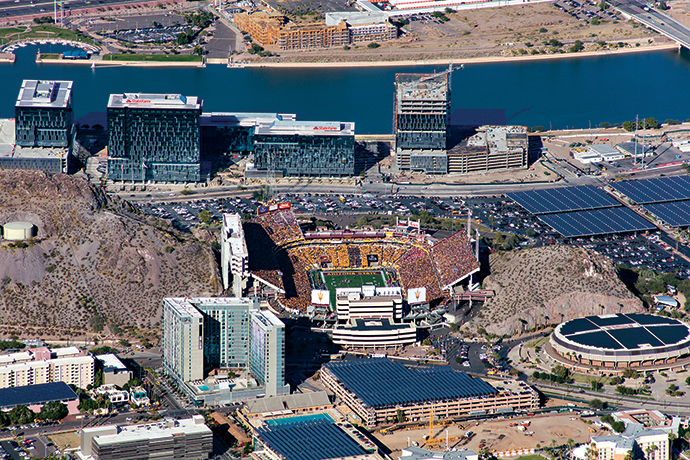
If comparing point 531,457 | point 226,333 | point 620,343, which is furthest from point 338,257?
point 531,457

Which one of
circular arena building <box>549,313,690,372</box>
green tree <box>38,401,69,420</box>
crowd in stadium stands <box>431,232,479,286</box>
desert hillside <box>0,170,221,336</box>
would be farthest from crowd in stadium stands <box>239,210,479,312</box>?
green tree <box>38,401,69,420</box>

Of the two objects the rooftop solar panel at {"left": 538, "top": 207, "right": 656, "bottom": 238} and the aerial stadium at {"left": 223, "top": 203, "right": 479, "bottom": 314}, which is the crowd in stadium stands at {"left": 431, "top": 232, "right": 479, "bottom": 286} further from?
the rooftop solar panel at {"left": 538, "top": 207, "right": 656, "bottom": 238}

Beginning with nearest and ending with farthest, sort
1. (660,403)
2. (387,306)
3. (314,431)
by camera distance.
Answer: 1. (314,431)
2. (660,403)
3. (387,306)

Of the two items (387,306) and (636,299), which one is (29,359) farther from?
(636,299)

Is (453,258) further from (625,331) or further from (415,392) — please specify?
(415,392)

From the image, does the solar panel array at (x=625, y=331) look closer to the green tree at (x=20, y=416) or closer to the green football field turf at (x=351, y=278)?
the green football field turf at (x=351, y=278)

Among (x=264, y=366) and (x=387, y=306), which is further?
(x=387, y=306)

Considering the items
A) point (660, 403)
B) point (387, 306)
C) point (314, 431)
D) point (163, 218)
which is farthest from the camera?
point (163, 218)

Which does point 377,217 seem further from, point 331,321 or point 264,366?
point 264,366

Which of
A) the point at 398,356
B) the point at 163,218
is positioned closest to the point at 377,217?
the point at 163,218

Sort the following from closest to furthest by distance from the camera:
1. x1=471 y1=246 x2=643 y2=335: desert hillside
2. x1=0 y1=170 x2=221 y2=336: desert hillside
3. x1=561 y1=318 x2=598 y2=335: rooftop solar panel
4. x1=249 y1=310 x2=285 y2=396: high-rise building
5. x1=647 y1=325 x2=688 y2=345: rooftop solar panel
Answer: x1=249 y1=310 x2=285 y2=396: high-rise building
x1=647 y1=325 x2=688 y2=345: rooftop solar panel
x1=561 y1=318 x2=598 y2=335: rooftop solar panel
x1=0 y1=170 x2=221 y2=336: desert hillside
x1=471 y1=246 x2=643 y2=335: desert hillside
